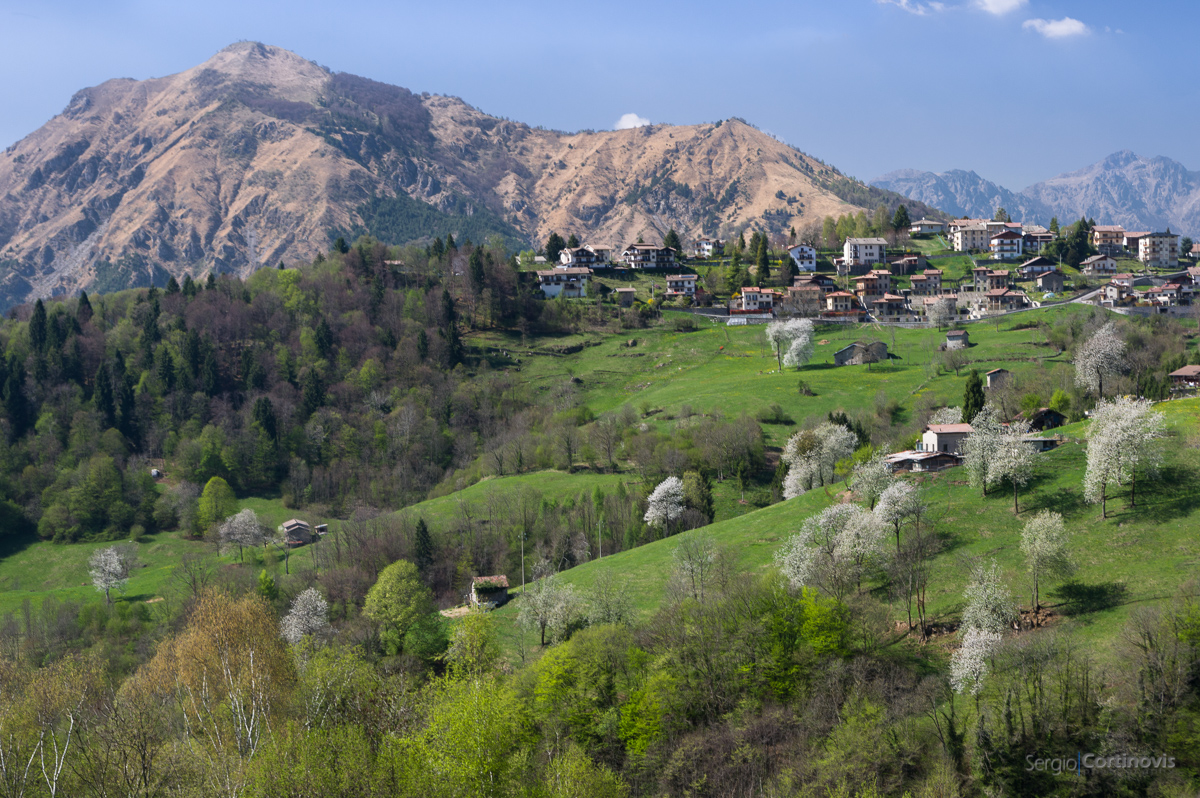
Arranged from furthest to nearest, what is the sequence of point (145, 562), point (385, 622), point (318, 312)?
point (318, 312)
point (145, 562)
point (385, 622)

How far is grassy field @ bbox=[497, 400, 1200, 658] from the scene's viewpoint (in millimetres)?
47250

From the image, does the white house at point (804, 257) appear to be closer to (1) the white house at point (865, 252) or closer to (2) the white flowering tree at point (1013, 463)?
(1) the white house at point (865, 252)

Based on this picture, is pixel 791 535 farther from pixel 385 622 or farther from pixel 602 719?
pixel 385 622

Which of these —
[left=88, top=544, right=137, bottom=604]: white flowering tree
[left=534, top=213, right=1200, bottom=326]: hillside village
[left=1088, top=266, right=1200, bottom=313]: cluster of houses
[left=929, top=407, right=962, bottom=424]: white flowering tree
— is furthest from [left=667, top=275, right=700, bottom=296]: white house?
[left=88, top=544, right=137, bottom=604]: white flowering tree

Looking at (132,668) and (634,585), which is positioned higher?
(634,585)

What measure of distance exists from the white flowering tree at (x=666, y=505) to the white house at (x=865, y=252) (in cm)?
11501

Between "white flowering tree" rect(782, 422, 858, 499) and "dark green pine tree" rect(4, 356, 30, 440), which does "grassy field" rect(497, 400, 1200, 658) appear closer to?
"white flowering tree" rect(782, 422, 858, 499)

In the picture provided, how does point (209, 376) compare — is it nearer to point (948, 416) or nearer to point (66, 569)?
point (66, 569)

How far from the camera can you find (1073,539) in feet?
174

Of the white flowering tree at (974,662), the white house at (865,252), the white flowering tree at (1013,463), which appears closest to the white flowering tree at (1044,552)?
the white flowering tree at (974,662)

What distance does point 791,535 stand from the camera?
6562 cm

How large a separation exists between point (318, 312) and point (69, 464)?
51099mm

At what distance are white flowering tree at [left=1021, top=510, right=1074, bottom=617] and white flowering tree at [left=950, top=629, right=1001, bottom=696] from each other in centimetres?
551

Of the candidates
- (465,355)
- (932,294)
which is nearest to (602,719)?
(465,355)
